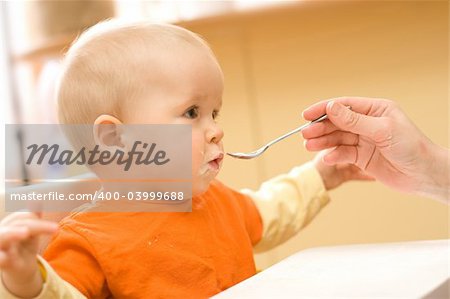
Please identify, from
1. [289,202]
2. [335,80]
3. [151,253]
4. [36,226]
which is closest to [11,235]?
[36,226]

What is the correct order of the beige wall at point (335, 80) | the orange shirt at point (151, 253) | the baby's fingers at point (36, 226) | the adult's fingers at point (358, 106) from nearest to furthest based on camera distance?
the baby's fingers at point (36, 226), the orange shirt at point (151, 253), the adult's fingers at point (358, 106), the beige wall at point (335, 80)

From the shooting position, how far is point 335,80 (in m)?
1.49

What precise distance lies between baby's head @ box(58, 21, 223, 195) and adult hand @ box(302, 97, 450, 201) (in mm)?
165

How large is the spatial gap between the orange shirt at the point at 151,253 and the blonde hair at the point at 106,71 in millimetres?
123

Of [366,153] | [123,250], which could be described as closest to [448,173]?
[366,153]

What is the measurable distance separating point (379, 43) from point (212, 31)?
1.34 feet

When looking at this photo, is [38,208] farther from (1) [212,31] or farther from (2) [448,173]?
(1) [212,31]

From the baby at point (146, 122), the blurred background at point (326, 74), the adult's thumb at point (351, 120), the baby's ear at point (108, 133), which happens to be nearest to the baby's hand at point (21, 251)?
the baby at point (146, 122)

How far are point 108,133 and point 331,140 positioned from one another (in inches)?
12.4

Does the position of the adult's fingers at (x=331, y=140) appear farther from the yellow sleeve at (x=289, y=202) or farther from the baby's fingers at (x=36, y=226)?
the baby's fingers at (x=36, y=226)

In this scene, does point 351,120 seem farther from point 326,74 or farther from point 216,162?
point 326,74

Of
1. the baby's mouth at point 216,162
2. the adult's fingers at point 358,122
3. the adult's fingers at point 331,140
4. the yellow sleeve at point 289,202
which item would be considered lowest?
the yellow sleeve at point 289,202

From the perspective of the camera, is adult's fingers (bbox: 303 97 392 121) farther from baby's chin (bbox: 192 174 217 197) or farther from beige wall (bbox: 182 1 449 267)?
beige wall (bbox: 182 1 449 267)

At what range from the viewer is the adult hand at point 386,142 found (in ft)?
2.63
